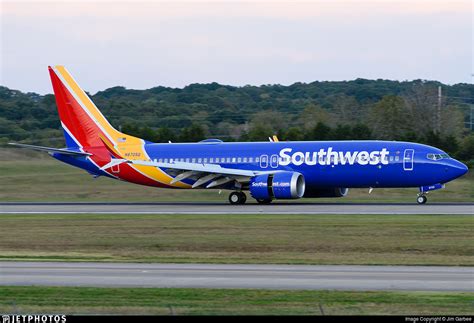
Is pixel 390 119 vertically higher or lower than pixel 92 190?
higher

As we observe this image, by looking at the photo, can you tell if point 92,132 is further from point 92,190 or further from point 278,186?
point 278,186

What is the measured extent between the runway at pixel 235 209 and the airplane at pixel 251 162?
4.43 ft

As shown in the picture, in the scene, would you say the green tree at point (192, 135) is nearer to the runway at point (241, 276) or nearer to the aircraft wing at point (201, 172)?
the aircraft wing at point (201, 172)

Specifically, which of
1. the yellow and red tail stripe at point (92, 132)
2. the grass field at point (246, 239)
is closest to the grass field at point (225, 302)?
the grass field at point (246, 239)

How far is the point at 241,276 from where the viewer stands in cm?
2075

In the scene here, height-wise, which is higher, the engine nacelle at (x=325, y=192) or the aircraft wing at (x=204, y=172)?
the aircraft wing at (x=204, y=172)

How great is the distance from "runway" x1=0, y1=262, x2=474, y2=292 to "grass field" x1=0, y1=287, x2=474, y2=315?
→ 953 millimetres

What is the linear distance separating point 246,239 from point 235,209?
14.3 m

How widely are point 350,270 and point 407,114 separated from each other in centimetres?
6932

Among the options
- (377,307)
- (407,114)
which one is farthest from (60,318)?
(407,114)

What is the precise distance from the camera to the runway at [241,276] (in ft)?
63.1

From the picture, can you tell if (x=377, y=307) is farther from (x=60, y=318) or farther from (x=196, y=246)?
(x=196, y=246)

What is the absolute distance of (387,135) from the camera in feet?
275

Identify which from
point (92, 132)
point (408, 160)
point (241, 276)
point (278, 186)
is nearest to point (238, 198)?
point (278, 186)
